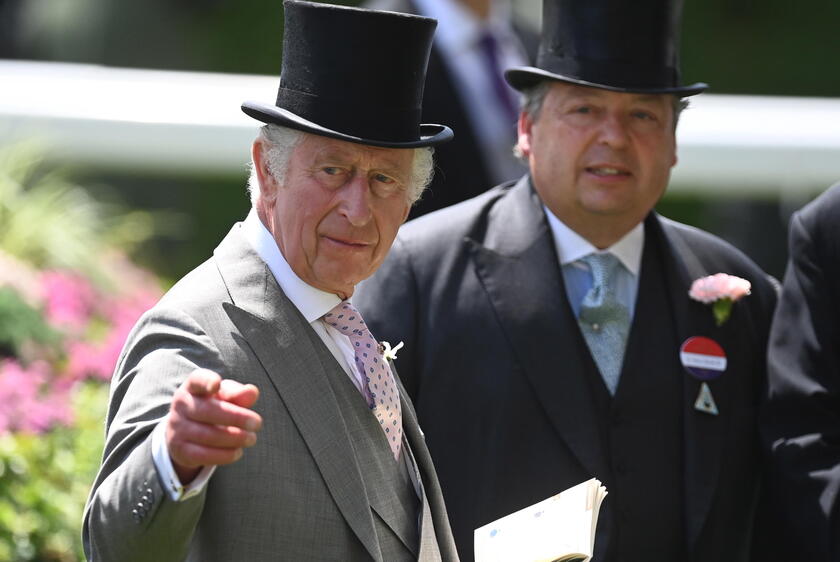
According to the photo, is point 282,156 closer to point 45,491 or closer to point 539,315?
point 539,315

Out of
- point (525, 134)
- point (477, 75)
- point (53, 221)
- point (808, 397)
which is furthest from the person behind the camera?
point (53, 221)

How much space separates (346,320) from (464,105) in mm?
2735

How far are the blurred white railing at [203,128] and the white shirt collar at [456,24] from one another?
2.70 metres

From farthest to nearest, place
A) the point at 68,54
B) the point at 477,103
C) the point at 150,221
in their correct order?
the point at 68,54
the point at 150,221
the point at 477,103

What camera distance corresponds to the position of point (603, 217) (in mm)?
4016

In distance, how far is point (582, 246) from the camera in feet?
13.3

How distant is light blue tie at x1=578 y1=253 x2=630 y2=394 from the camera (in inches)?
154

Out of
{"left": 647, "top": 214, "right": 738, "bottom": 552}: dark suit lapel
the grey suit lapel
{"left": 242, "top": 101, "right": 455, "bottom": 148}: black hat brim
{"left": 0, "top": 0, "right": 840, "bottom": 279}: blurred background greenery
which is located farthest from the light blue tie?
{"left": 0, "top": 0, "right": 840, "bottom": 279}: blurred background greenery

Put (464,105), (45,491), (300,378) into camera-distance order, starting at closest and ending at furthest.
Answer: (300,378)
(45,491)
(464,105)

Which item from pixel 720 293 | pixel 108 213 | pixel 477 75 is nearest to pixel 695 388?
pixel 720 293

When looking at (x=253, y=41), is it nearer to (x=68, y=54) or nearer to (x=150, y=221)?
(x=68, y=54)

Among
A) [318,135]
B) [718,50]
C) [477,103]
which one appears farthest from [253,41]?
[318,135]

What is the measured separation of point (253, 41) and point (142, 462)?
327 inches

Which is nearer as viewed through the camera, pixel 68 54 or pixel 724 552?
pixel 724 552
